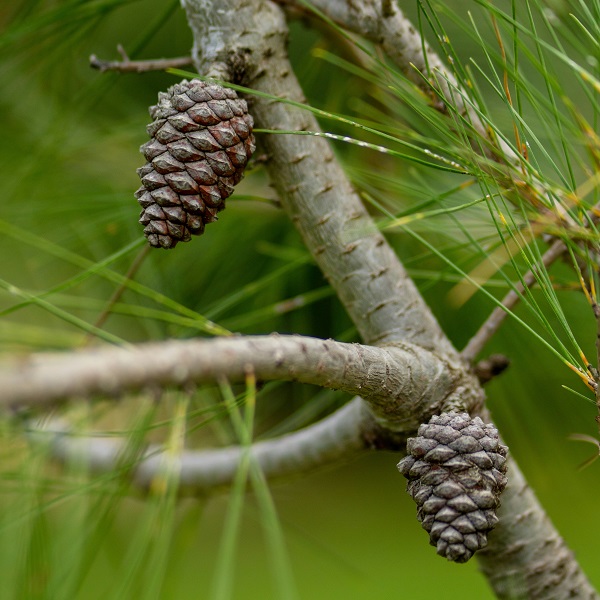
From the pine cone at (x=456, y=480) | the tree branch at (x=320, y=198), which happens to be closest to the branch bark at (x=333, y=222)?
the tree branch at (x=320, y=198)

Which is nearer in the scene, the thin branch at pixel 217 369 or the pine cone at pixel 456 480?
the thin branch at pixel 217 369

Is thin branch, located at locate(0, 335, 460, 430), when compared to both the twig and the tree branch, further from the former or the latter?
the twig

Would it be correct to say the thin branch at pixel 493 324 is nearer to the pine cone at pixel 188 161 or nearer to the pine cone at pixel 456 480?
the pine cone at pixel 456 480

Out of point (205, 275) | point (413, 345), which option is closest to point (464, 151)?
point (413, 345)

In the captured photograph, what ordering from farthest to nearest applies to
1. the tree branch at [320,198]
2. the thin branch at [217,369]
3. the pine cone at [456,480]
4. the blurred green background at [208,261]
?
the blurred green background at [208,261]
the tree branch at [320,198]
the pine cone at [456,480]
the thin branch at [217,369]

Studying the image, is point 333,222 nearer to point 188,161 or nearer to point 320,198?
point 320,198

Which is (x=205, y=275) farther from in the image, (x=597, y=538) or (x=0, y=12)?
(x=597, y=538)

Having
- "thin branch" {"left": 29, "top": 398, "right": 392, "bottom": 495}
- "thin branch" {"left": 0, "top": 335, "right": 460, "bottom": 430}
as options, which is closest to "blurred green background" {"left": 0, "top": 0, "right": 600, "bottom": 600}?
"thin branch" {"left": 29, "top": 398, "right": 392, "bottom": 495}

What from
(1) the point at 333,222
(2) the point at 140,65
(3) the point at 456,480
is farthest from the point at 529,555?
(2) the point at 140,65
